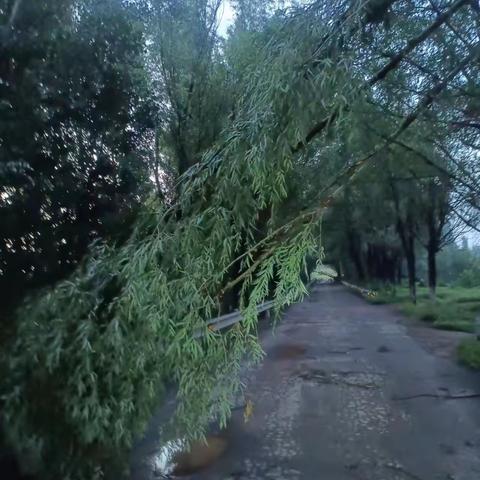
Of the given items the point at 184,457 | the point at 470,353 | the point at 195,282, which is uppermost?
the point at 195,282

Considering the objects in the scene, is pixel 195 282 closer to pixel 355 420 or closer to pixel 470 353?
pixel 355 420

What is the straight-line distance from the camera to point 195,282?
14.3 ft

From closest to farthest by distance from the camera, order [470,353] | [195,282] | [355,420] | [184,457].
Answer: [195,282], [184,457], [355,420], [470,353]

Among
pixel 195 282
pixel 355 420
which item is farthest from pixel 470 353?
pixel 195 282

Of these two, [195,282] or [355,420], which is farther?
[355,420]

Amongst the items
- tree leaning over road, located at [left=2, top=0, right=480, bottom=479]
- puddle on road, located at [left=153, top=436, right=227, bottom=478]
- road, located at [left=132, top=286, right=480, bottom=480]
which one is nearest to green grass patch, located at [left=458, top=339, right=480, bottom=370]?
road, located at [left=132, top=286, right=480, bottom=480]

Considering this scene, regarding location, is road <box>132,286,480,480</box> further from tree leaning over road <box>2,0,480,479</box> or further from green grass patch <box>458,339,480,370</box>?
tree leaning over road <box>2,0,480,479</box>

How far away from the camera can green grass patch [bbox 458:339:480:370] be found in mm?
12742

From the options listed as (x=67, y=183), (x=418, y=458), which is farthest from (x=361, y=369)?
(x=67, y=183)

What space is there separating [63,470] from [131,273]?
1979 millimetres

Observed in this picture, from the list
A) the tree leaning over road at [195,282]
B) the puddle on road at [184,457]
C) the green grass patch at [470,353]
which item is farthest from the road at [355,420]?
the tree leaning over road at [195,282]

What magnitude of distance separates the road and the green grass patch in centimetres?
34

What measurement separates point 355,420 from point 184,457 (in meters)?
2.58

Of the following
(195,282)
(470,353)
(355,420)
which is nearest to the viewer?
(195,282)
